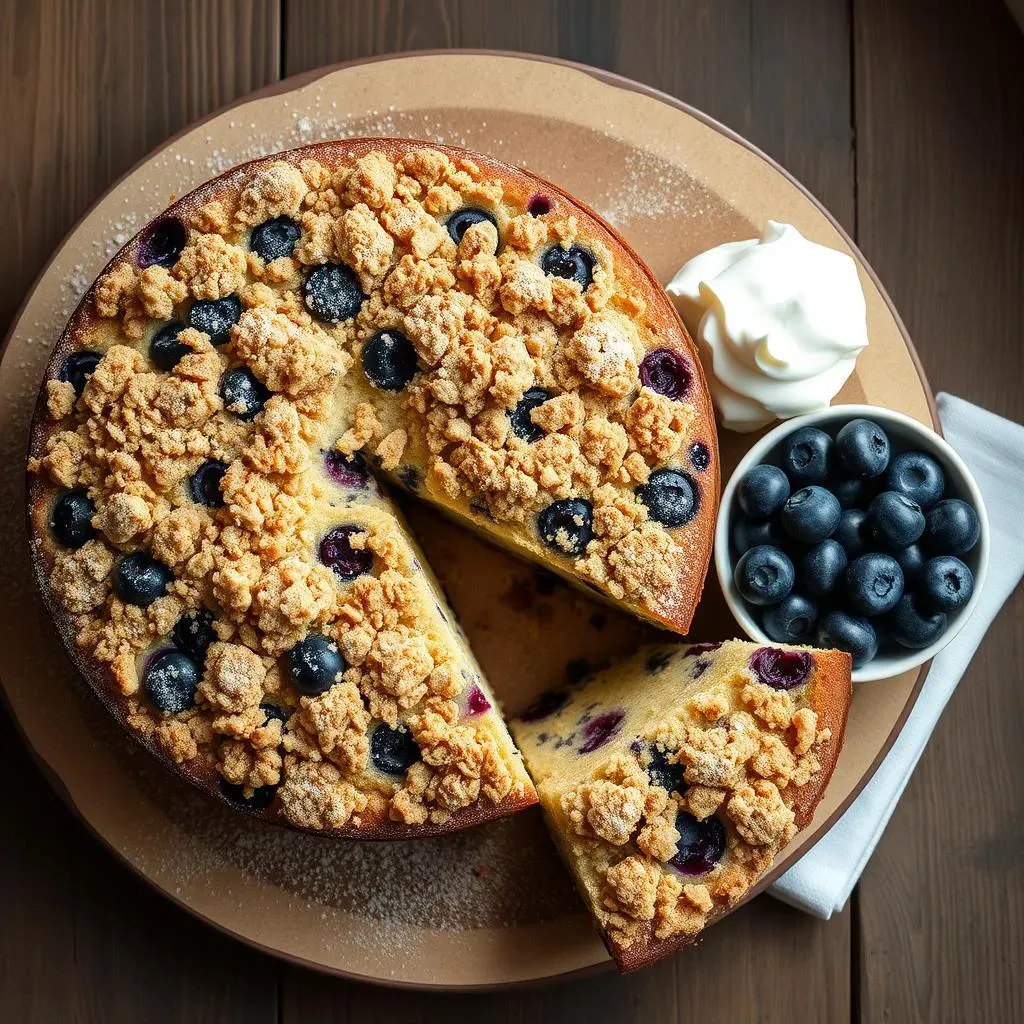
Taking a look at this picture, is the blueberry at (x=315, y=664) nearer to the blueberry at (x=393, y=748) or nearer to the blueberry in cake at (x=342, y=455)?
the blueberry in cake at (x=342, y=455)

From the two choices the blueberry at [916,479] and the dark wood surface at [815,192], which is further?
the dark wood surface at [815,192]

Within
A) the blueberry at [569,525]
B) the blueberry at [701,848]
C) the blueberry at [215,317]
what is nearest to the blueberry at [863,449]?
the blueberry at [569,525]

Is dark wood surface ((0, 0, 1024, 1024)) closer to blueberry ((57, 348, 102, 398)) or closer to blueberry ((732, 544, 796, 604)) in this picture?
blueberry ((57, 348, 102, 398))

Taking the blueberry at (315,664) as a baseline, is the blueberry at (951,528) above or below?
above

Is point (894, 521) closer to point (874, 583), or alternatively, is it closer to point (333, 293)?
point (874, 583)

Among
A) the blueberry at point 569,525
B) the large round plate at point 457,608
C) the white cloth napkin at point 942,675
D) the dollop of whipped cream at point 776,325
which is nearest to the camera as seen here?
the blueberry at point 569,525

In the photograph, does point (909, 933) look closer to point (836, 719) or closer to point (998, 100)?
point (836, 719)

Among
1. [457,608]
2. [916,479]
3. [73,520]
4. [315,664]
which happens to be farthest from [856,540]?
[73,520]
